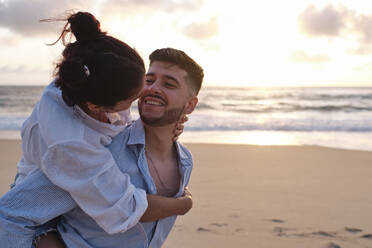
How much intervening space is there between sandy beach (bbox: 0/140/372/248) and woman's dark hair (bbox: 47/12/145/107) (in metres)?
2.48

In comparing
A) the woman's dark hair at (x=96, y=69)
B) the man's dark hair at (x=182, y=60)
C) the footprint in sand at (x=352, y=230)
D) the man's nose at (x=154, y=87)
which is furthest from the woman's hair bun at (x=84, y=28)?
the footprint in sand at (x=352, y=230)

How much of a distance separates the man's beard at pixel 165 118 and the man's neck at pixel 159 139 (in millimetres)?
Result: 41

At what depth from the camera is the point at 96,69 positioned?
1.82 metres

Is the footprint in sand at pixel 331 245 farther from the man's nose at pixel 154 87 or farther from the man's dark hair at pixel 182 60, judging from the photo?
the man's nose at pixel 154 87

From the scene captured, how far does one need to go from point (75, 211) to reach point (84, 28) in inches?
35.6

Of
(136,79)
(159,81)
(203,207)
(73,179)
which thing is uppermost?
(136,79)

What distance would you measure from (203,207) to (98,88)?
3.46 metres

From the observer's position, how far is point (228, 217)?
4.71 m

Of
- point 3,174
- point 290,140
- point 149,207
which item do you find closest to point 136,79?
point 149,207

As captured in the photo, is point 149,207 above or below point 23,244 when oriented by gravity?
above

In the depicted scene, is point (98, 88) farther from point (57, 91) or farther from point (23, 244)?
point (23, 244)

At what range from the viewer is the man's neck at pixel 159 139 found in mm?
2600

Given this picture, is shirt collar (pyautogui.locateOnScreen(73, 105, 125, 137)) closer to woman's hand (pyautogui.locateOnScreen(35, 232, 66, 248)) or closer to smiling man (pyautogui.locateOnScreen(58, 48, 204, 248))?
smiling man (pyautogui.locateOnScreen(58, 48, 204, 248))

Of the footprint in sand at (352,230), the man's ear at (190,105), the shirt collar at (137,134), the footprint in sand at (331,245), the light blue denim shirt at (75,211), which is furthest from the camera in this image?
the footprint in sand at (352,230)
